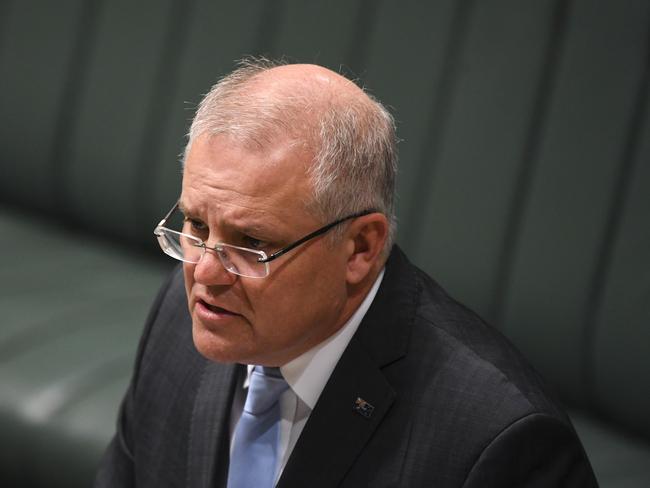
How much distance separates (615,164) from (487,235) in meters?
0.27

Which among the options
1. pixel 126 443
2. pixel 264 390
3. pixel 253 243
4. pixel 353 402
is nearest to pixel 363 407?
pixel 353 402

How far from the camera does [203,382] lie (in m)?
A: 1.48

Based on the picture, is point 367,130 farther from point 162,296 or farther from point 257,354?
point 162,296

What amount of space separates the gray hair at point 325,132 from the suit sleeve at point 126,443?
0.37 metres

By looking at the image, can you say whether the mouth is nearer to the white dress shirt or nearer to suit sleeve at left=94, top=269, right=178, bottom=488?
the white dress shirt

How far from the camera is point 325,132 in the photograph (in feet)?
4.09

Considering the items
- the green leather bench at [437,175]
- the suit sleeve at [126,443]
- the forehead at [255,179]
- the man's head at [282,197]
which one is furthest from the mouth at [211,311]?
the green leather bench at [437,175]

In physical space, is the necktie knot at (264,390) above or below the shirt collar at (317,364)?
below

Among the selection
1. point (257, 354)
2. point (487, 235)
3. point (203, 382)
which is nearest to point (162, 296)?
point (203, 382)

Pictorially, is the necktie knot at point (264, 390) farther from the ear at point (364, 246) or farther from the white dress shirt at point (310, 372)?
the ear at point (364, 246)

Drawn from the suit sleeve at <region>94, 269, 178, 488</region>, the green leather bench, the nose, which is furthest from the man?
the green leather bench

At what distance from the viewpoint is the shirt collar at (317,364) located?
1.37 metres

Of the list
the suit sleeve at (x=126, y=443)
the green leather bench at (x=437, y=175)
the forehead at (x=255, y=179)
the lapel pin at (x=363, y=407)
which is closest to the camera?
the forehead at (x=255, y=179)

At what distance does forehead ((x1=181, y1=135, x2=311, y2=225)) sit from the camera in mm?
1231
